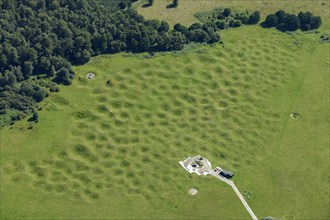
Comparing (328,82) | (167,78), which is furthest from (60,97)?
(328,82)

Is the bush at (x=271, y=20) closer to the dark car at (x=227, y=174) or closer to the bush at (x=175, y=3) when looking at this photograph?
the bush at (x=175, y=3)

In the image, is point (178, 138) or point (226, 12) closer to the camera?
point (178, 138)

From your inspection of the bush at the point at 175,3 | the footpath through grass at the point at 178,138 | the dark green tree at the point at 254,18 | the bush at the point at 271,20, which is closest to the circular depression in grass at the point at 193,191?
the footpath through grass at the point at 178,138

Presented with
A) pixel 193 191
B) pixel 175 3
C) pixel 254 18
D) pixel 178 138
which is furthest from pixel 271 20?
pixel 193 191

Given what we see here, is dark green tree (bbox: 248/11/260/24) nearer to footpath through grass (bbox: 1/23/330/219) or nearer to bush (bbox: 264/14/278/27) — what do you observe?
bush (bbox: 264/14/278/27)

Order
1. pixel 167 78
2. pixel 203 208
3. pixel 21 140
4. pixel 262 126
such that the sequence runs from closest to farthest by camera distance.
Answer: pixel 203 208
pixel 21 140
pixel 262 126
pixel 167 78

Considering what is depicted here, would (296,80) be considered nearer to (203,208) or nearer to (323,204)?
(323,204)

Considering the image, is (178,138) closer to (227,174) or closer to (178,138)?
(178,138)
